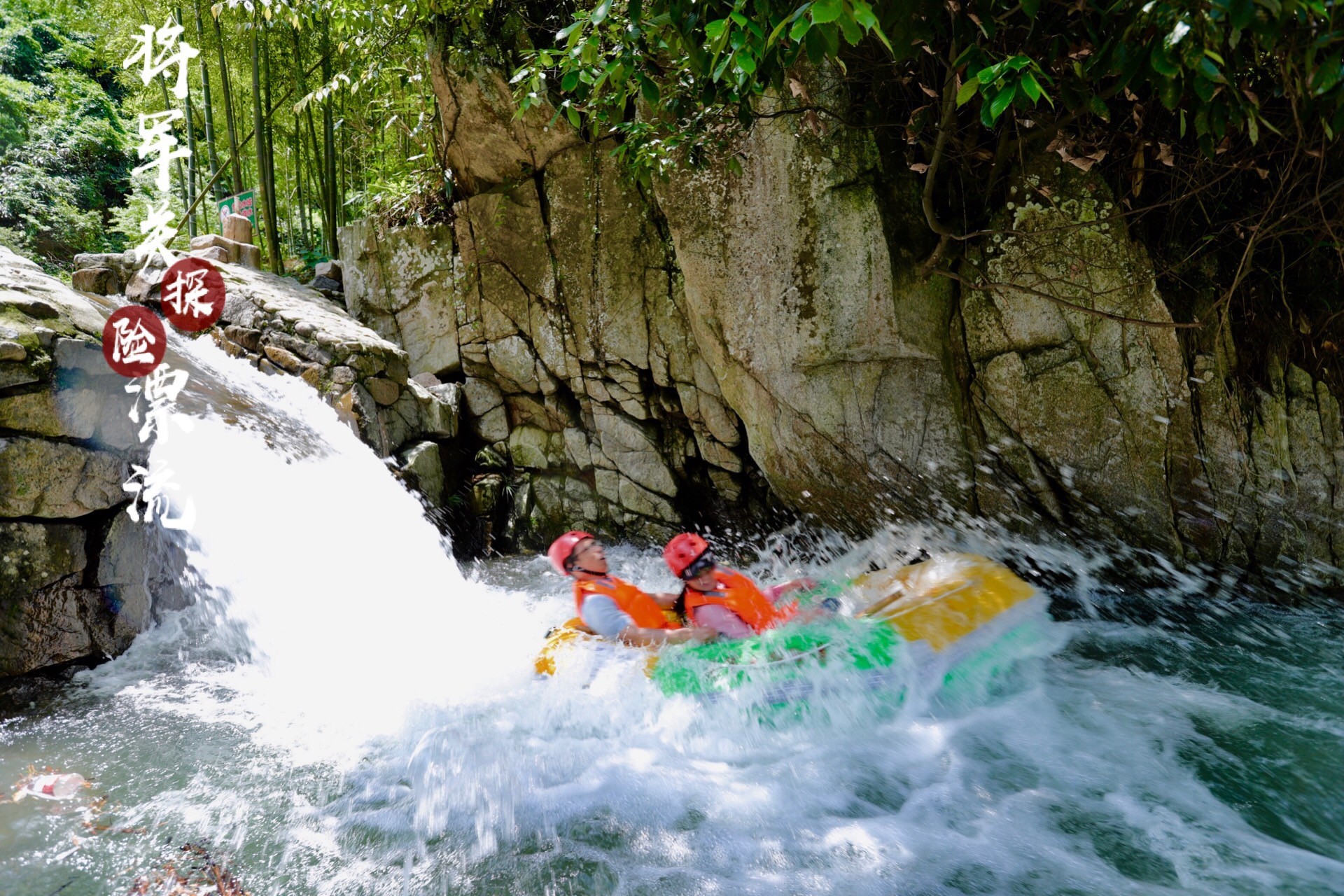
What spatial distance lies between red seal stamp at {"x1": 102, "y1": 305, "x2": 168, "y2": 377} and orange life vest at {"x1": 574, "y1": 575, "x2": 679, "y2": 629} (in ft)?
8.44

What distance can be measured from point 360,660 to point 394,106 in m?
6.24

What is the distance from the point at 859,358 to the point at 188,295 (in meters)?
4.03

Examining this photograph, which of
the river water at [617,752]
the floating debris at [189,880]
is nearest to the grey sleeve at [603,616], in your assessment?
the river water at [617,752]

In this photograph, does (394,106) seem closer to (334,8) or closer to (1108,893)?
(334,8)

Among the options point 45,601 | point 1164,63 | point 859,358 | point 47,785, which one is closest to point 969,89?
point 1164,63

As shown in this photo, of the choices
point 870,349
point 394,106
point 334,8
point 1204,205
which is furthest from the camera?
point 394,106

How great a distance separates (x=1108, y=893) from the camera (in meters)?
2.30

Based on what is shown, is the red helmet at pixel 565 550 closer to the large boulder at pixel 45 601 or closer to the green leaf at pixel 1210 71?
the large boulder at pixel 45 601

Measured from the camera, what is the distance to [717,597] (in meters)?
3.74

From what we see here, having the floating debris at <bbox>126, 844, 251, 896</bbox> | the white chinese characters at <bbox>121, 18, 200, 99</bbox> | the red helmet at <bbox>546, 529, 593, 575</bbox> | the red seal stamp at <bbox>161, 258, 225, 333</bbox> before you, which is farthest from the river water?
the white chinese characters at <bbox>121, 18, 200, 99</bbox>

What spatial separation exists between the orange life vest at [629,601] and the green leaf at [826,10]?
9.33 ft

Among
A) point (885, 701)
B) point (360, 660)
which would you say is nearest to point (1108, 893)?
point (885, 701)

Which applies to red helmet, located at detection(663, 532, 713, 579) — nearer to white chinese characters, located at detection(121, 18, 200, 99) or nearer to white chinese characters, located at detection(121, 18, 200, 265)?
white chinese characters, located at detection(121, 18, 200, 265)

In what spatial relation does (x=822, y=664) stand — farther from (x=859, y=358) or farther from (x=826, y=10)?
(x=826, y=10)
